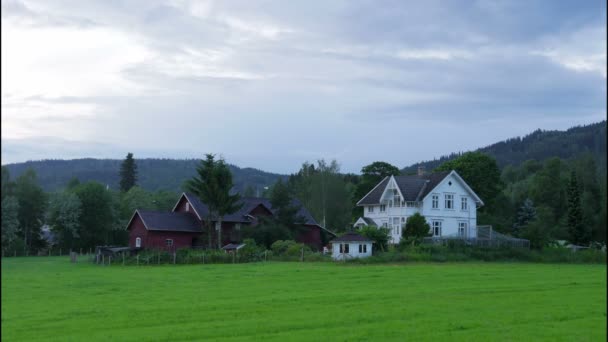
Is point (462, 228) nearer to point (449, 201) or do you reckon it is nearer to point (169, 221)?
point (449, 201)

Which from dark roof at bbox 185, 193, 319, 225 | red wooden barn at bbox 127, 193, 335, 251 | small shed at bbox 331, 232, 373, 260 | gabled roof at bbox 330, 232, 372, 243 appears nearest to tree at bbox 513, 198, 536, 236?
red wooden barn at bbox 127, 193, 335, 251

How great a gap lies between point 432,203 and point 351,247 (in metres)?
15.8

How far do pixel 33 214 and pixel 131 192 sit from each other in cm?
11634

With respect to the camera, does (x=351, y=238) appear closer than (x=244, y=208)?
Yes

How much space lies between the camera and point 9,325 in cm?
1738

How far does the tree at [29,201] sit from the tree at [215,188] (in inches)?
2507

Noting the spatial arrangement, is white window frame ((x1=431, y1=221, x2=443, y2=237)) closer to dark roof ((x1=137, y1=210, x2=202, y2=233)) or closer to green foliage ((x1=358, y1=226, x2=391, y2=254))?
green foliage ((x1=358, y1=226, x2=391, y2=254))

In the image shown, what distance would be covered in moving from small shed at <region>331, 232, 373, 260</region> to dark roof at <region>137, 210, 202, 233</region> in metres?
22.4

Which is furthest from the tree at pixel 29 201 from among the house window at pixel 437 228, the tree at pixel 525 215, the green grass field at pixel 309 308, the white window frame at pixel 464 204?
the tree at pixel 525 215

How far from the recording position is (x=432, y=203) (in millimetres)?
68812

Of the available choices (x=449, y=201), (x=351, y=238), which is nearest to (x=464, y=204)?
(x=449, y=201)

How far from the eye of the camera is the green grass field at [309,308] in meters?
18.5

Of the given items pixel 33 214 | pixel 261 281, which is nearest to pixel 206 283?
pixel 261 281

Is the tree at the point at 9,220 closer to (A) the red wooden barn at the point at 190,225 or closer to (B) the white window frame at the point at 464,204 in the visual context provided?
(A) the red wooden barn at the point at 190,225
